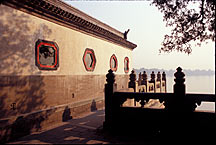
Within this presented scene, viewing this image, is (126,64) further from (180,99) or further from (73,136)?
(180,99)

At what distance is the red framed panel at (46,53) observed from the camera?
641 cm

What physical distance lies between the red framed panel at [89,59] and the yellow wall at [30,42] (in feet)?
0.70

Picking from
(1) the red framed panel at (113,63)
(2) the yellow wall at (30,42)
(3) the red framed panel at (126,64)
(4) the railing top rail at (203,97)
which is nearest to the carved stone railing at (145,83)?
(3) the red framed panel at (126,64)

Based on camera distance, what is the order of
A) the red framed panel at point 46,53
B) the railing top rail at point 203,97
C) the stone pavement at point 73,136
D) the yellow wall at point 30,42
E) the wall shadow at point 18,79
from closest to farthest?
the railing top rail at point 203,97 → the stone pavement at point 73,136 → the wall shadow at point 18,79 → the yellow wall at point 30,42 → the red framed panel at point 46,53

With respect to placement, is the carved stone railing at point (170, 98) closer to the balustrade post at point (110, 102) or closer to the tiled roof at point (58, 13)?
the balustrade post at point (110, 102)

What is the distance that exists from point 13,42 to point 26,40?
0.51 meters

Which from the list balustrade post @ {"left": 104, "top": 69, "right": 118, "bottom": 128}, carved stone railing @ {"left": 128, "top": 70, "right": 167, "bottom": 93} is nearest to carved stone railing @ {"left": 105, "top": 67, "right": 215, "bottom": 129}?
balustrade post @ {"left": 104, "top": 69, "right": 118, "bottom": 128}

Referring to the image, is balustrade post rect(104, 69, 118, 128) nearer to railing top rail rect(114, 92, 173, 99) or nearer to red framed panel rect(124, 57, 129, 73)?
railing top rail rect(114, 92, 173, 99)

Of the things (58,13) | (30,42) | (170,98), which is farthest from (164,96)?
(58,13)

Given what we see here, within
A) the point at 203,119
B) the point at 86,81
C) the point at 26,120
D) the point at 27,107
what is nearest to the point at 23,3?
the point at 27,107

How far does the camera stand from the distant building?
5.39 metres

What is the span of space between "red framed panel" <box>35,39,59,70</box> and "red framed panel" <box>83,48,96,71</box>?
2.07 metres

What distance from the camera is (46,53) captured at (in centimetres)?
679

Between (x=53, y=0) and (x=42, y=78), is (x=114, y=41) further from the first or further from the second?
(x=42, y=78)
